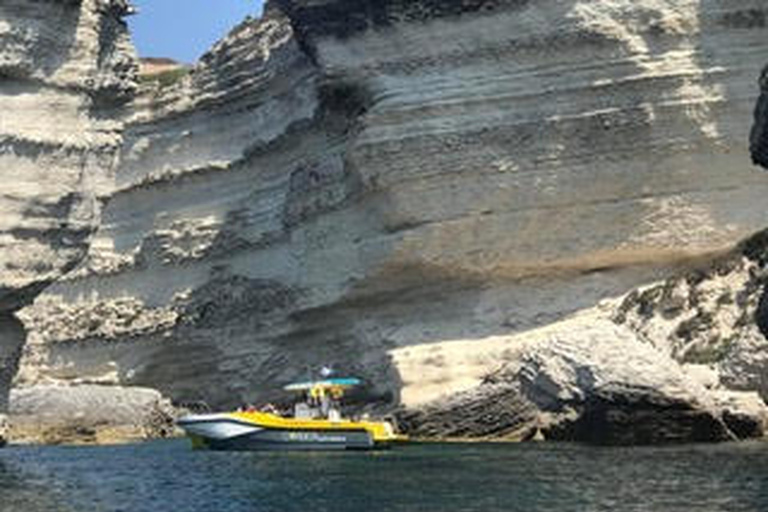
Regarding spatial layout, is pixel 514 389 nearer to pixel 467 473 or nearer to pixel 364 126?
pixel 467 473

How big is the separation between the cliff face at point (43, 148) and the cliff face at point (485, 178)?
1232cm

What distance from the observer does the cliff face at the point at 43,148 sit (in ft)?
106

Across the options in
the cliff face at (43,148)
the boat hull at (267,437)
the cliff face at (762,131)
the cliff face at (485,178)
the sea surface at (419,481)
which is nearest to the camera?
the sea surface at (419,481)

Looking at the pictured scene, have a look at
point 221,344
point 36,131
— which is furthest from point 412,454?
point 221,344

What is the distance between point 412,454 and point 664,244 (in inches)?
618

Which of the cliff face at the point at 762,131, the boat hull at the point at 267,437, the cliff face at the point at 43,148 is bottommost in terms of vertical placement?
the boat hull at the point at 267,437

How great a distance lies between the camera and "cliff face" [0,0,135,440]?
106ft

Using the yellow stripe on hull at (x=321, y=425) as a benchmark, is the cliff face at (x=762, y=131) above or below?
above

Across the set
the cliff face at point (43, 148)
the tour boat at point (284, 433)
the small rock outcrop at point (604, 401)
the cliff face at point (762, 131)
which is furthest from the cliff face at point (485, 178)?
the cliff face at point (762, 131)

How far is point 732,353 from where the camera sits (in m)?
32.6

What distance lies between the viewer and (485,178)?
4350cm

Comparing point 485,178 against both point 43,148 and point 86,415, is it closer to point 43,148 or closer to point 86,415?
point 43,148

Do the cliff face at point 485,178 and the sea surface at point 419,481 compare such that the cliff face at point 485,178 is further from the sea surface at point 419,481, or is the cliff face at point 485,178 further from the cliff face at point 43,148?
the cliff face at point 43,148

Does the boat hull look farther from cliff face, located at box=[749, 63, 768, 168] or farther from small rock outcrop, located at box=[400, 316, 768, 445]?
cliff face, located at box=[749, 63, 768, 168]
